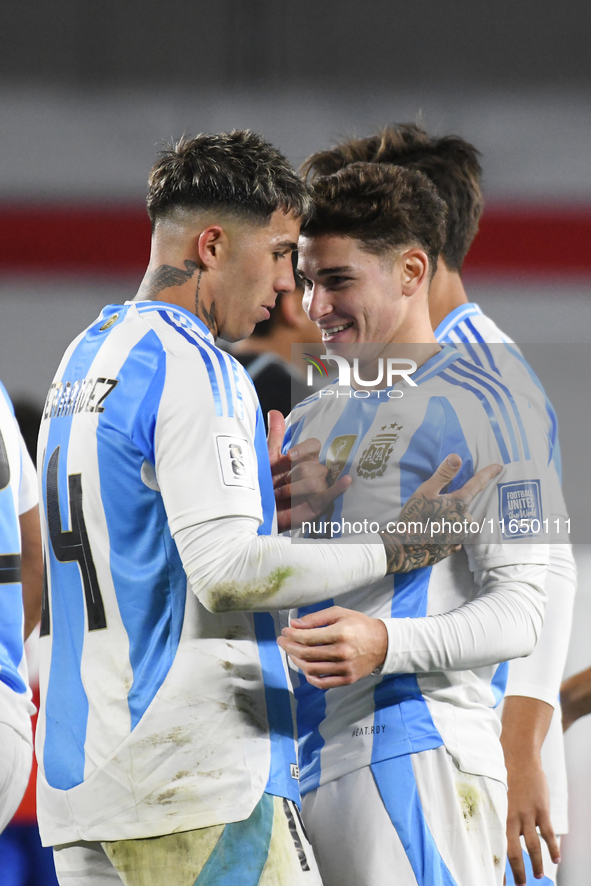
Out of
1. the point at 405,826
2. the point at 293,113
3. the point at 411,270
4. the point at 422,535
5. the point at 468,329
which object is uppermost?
the point at 293,113

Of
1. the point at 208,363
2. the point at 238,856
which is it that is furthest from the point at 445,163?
the point at 238,856

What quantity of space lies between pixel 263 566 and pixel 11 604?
2.19 feet

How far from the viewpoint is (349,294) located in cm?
134

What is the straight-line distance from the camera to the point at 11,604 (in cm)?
137

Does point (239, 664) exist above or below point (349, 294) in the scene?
below

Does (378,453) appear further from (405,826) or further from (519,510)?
(405,826)

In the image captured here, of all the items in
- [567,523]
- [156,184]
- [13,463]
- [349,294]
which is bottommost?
[567,523]

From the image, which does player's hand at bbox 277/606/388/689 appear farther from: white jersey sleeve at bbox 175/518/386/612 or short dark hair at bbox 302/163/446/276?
short dark hair at bbox 302/163/446/276

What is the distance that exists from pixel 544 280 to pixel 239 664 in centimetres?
115

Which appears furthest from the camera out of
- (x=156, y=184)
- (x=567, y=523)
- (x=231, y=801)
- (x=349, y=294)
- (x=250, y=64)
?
(x=250, y=64)

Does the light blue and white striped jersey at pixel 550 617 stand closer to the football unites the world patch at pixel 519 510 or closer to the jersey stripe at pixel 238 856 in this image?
the football unites the world patch at pixel 519 510

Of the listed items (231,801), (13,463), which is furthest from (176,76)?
(231,801)

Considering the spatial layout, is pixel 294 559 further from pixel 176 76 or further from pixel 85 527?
pixel 176 76

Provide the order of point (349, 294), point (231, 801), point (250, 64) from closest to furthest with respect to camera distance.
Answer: point (231, 801) → point (349, 294) → point (250, 64)
